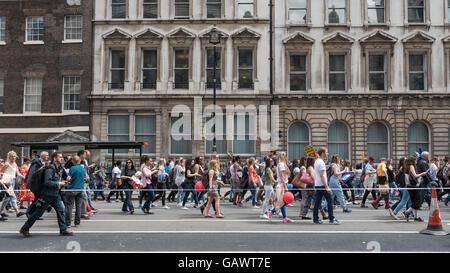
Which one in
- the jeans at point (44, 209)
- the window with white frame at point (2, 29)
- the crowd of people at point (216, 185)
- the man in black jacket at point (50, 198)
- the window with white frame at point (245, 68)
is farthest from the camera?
the window with white frame at point (2, 29)

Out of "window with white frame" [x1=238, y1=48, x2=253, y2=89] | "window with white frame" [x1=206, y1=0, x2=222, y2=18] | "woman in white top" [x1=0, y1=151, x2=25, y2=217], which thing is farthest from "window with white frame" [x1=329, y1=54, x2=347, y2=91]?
"woman in white top" [x1=0, y1=151, x2=25, y2=217]

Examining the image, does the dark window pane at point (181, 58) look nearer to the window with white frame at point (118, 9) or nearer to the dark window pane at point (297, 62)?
the window with white frame at point (118, 9)

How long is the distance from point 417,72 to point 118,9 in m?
20.5

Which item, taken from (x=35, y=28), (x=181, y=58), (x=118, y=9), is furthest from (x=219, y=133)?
(x=35, y=28)

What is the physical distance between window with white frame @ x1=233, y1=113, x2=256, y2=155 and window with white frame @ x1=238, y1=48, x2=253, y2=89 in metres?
2.09

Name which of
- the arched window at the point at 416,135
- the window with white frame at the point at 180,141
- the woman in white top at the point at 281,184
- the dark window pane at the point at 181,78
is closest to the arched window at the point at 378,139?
the arched window at the point at 416,135

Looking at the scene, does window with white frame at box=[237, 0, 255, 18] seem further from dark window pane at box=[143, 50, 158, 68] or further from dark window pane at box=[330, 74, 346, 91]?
dark window pane at box=[330, 74, 346, 91]

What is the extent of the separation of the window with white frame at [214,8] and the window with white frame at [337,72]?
8071 mm

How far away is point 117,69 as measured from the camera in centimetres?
2988

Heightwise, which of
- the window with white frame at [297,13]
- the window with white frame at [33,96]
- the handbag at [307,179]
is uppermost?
the window with white frame at [297,13]

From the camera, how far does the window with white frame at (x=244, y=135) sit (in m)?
29.1

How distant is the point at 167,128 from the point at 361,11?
49.1 feet
